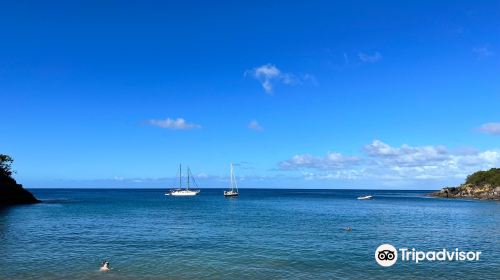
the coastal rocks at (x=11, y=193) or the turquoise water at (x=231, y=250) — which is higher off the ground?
the coastal rocks at (x=11, y=193)

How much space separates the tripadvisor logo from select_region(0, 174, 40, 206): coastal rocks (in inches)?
5265

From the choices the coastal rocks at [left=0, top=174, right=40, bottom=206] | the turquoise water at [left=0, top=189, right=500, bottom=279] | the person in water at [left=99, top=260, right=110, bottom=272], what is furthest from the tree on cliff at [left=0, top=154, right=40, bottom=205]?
the person in water at [left=99, top=260, right=110, bottom=272]

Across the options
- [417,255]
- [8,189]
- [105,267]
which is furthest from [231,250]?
[8,189]

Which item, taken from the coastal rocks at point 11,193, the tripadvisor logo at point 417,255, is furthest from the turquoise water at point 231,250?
the coastal rocks at point 11,193

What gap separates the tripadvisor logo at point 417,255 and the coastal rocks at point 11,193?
133734 millimetres

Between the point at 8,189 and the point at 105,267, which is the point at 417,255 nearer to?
the point at 105,267

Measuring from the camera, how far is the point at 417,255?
4856 centimetres

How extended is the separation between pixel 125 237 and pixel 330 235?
3374cm

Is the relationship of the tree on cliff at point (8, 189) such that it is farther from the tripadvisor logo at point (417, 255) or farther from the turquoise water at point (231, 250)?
the tripadvisor logo at point (417, 255)

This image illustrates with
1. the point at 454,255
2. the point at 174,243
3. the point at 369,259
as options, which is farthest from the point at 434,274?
the point at 174,243

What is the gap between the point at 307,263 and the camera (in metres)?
Result: 44.4

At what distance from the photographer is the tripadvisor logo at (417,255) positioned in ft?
151

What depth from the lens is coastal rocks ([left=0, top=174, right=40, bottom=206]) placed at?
Answer: 459 feet

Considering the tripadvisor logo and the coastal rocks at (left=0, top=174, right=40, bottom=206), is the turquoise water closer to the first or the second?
the tripadvisor logo
